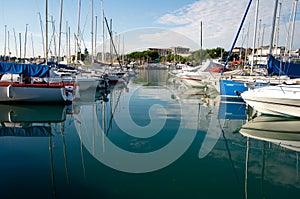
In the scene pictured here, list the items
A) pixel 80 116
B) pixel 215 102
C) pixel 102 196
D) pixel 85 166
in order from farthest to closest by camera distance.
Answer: pixel 215 102 < pixel 80 116 < pixel 85 166 < pixel 102 196

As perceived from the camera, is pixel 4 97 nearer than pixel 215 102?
Yes

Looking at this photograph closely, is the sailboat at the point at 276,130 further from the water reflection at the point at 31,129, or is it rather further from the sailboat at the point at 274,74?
the water reflection at the point at 31,129

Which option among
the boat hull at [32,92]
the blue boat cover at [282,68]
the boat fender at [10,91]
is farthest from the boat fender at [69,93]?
the blue boat cover at [282,68]

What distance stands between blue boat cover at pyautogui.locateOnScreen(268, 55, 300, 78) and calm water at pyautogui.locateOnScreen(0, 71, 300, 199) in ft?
13.3

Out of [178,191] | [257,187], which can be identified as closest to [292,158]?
[257,187]

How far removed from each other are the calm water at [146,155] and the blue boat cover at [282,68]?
4.06m

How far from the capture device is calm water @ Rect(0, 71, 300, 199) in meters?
5.28

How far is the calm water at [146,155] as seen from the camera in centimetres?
528

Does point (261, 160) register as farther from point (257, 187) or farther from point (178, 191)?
point (178, 191)

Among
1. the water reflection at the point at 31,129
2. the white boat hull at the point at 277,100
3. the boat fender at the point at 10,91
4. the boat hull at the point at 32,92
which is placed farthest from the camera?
the boat hull at the point at 32,92

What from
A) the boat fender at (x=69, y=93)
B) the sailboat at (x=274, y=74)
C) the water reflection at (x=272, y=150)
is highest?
the sailboat at (x=274, y=74)

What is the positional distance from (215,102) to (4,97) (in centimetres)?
1256

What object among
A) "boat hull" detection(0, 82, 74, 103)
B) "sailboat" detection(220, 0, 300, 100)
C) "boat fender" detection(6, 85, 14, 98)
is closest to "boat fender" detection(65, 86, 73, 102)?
"boat hull" detection(0, 82, 74, 103)

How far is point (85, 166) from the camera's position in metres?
6.38
